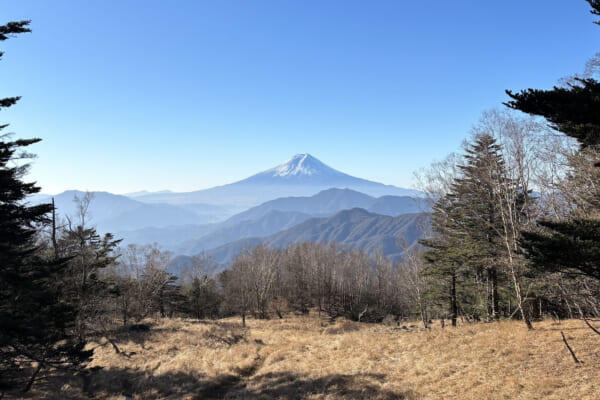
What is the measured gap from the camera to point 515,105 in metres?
4.64

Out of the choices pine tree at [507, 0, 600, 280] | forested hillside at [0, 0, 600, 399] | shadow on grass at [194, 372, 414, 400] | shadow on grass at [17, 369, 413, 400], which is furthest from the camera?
shadow on grass at [17, 369, 413, 400]

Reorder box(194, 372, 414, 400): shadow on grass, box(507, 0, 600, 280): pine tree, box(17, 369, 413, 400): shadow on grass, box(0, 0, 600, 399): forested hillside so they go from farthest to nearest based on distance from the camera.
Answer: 1. box(17, 369, 413, 400): shadow on grass
2. box(194, 372, 414, 400): shadow on grass
3. box(0, 0, 600, 399): forested hillside
4. box(507, 0, 600, 280): pine tree

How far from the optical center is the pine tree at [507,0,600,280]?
4.19 meters

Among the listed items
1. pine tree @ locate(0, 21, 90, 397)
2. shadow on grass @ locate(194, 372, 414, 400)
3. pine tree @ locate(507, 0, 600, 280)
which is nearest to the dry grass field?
shadow on grass @ locate(194, 372, 414, 400)

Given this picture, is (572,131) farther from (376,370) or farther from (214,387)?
(214,387)

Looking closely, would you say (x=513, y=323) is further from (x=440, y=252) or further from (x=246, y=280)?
(x=246, y=280)

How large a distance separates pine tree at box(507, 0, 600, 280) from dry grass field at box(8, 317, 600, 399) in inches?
180

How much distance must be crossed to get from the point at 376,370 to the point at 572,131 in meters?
10.5

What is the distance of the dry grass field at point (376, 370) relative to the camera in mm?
8820

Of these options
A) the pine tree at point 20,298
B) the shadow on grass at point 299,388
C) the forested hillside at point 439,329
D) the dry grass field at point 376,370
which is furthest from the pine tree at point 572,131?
the pine tree at point 20,298

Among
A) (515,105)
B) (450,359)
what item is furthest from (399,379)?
(515,105)

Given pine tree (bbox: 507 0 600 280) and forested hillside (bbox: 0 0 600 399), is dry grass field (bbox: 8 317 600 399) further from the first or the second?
pine tree (bbox: 507 0 600 280)

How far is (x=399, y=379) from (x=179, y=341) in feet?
57.6

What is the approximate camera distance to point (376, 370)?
1191 centimetres
